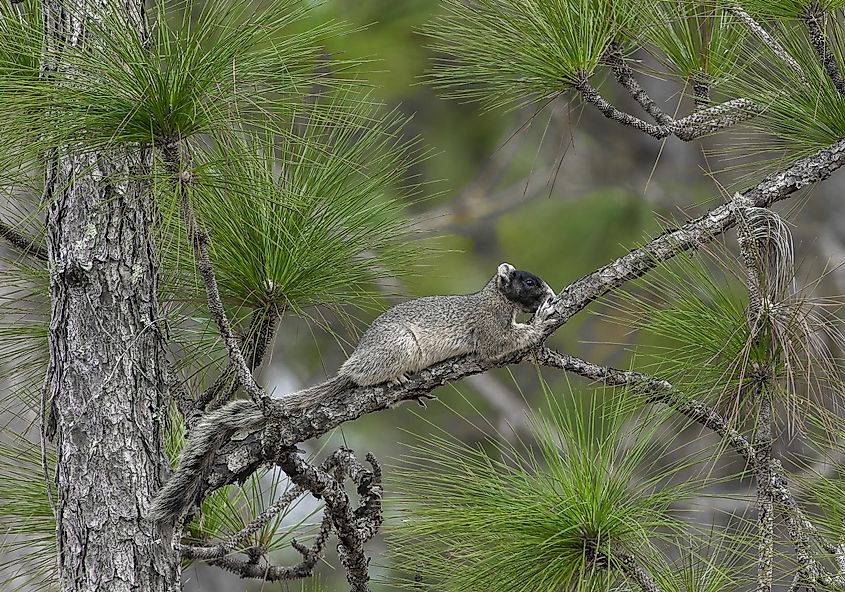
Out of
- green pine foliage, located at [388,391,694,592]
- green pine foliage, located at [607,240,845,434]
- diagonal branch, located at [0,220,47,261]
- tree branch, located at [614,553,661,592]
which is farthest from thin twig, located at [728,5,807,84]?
diagonal branch, located at [0,220,47,261]

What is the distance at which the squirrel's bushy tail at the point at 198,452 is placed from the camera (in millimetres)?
2074

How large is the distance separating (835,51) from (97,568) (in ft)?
5.58

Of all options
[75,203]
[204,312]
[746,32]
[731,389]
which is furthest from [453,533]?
[746,32]

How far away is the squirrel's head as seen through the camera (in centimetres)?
312

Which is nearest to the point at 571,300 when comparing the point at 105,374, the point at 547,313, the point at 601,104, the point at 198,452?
the point at 547,313

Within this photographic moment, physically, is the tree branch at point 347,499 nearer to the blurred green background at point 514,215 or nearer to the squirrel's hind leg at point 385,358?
the squirrel's hind leg at point 385,358

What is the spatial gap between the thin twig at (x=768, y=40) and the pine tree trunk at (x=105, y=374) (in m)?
1.15

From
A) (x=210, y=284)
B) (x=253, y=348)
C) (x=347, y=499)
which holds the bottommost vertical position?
(x=347, y=499)

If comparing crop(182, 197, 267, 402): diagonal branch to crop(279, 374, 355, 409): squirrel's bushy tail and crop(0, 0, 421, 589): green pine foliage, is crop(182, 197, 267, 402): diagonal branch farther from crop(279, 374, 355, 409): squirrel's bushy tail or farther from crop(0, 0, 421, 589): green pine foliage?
crop(279, 374, 355, 409): squirrel's bushy tail

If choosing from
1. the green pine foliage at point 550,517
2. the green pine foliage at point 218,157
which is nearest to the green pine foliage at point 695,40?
the green pine foliage at point 218,157

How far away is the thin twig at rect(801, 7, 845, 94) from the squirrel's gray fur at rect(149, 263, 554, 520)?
708 millimetres

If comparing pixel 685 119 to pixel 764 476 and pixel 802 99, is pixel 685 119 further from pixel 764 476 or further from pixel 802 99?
pixel 764 476

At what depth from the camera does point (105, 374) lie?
6.94ft

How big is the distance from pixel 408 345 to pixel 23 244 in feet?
3.04
